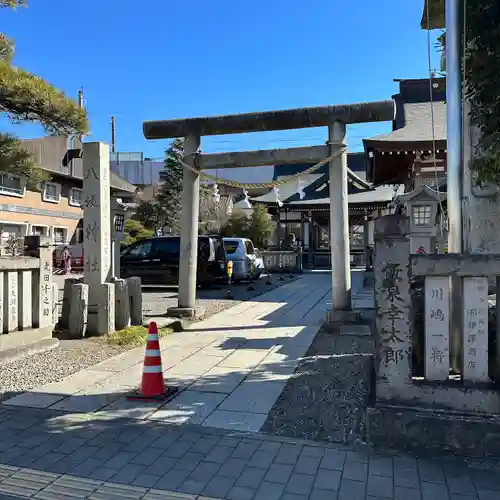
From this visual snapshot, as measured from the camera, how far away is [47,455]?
329 centimetres

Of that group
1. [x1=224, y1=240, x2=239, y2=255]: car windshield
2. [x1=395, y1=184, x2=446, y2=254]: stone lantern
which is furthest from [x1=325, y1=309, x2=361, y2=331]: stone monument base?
[x1=224, y1=240, x2=239, y2=255]: car windshield

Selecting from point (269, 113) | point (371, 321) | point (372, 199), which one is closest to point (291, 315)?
point (371, 321)

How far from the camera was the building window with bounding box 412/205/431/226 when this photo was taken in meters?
9.04

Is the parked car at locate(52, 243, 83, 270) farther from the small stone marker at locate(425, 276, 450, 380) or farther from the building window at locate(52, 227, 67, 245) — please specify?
the small stone marker at locate(425, 276, 450, 380)

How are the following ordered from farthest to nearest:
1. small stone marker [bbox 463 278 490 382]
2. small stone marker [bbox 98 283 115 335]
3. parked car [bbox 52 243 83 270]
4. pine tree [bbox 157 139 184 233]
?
1. pine tree [bbox 157 139 184 233]
2. parked car [bbox 52 243 83 270]
3. small stone marker [bbox 98 283 115 335]
4. small stone marker [bbox 463 278 490 382]

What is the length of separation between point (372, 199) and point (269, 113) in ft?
47.1

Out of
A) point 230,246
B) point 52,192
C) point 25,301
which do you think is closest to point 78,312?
point 25,301

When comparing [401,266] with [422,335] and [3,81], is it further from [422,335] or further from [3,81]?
[3,81]

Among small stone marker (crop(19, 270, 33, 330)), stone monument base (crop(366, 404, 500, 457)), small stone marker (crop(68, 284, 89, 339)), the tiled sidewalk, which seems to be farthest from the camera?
small stone marker (crop(68, 284, 89, 339))

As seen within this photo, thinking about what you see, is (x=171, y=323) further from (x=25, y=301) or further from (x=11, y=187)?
(x=11, y=187)

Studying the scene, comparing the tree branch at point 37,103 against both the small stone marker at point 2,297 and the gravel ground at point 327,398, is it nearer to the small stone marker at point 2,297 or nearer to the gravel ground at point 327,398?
the small stone marker at point 2,297

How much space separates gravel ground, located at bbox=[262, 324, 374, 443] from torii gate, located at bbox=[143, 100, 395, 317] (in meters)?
1.95

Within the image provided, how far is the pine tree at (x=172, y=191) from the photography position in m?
31.7

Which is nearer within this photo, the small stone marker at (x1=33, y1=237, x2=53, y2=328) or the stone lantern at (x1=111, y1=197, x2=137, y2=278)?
the small stone marker at (x1=33, y1=237, x2=53, y2=328)
